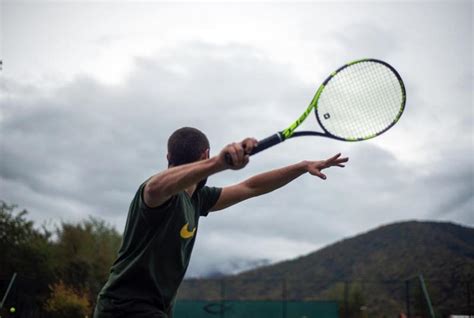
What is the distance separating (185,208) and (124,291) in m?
0.68

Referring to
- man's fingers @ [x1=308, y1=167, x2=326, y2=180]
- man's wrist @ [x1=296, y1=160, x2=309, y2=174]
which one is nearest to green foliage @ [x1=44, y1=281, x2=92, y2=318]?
man's wrist @ [x1=296, y1=160, x2=309, y2=174]

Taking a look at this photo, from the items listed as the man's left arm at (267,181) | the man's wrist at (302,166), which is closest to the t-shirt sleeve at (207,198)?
the man's left arm at (267,181)

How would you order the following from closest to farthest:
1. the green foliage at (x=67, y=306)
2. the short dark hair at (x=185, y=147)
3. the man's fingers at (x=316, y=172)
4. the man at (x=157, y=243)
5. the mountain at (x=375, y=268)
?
the man at (x=157, y=243) → the short dark hair at (x=185, y=147) → the man's fingers at (x=316, y=172) → the green foliage at (x=67, y=306) → the mountain at (x=375, y=268)

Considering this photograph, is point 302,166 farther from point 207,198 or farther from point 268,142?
point 268,142

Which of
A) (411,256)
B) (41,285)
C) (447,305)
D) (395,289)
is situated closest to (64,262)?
(41,285)

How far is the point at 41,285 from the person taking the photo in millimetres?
28078

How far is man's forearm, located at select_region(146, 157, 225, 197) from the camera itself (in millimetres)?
3291

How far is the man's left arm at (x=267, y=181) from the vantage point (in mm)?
4629

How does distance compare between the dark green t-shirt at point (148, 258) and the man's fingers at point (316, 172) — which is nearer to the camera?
the dark green t-shirt at point (148, 258)

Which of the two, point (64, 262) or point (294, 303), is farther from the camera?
point (64, 262)

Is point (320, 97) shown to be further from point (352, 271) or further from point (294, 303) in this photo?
point (352, 271)

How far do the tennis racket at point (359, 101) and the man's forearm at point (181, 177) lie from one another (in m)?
1.94

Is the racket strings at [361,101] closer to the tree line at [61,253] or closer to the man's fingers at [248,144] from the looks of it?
the man's fingers at [248,144]

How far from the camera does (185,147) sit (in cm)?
393
